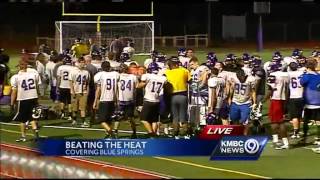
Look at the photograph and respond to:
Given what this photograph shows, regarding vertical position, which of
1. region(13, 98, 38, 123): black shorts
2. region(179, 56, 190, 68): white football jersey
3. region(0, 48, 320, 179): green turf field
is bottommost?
region(0, 48, 320, 179): green turf field

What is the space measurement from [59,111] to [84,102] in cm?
206

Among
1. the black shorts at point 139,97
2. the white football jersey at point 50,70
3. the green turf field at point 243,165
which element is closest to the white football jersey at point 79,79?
the black shorts at point 139,97

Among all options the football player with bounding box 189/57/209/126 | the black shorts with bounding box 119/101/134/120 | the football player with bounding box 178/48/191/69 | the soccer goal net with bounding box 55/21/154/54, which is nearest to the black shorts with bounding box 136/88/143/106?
the football player with bounding box 178/48/191/69

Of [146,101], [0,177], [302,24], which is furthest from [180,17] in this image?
[0,177]

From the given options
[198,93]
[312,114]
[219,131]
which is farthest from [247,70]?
[219,131]

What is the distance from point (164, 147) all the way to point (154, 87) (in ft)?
9.17

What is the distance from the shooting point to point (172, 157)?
13.7 meters

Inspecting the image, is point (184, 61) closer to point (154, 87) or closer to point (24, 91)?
point (154, 87)

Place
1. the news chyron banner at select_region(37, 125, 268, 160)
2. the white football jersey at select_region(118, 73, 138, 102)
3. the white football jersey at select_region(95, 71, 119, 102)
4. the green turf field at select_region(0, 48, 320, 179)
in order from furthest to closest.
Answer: the white football jersey at select_region(118, 73, 138, 102) → the white football jersey at select_region(95, 71, 119, 102) → the news chyron banner at select_region(37, 125, 268, 160) → the green turf field at select_region(0, 48, 320, 179)

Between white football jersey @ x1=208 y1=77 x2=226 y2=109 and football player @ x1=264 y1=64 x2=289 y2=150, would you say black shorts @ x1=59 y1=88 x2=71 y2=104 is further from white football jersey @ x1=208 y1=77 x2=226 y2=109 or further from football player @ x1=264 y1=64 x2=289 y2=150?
football player @ x1=264 y1=64 x2=289 y2=150

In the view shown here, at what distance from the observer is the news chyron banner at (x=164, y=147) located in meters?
12.6

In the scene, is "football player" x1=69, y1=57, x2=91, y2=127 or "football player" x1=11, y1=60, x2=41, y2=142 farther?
"football player" x1=69, y1=57, x2=91, y2=127

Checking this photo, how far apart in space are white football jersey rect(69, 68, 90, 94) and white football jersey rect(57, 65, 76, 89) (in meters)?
0.52

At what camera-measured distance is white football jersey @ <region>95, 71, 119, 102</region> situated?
1573cm
